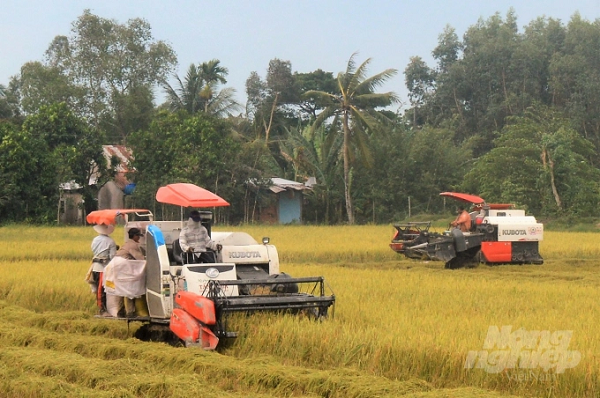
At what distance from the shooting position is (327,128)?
45500mm

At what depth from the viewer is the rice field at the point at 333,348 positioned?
258 inches

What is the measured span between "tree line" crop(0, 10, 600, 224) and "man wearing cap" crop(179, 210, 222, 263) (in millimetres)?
23034

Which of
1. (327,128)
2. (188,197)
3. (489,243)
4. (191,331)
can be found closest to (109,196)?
(327,128)

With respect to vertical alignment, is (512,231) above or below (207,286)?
above

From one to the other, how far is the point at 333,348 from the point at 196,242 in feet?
9.68

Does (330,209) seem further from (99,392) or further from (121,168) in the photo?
(99,392)

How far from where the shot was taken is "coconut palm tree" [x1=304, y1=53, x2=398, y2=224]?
37.1 m

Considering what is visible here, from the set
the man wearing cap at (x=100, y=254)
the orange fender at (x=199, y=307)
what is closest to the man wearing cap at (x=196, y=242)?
the orange fender at (x=199, y=307)

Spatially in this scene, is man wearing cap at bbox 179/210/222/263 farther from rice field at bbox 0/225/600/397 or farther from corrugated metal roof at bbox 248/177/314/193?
corrugated metal roof at bbox 248/177/314/193

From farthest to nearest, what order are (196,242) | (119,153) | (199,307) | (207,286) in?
(119,153) → (196,242) → (207,286) → (199,307)

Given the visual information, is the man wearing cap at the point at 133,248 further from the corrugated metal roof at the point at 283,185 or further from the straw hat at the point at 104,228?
the corrugated metal roof at the point at 283,185

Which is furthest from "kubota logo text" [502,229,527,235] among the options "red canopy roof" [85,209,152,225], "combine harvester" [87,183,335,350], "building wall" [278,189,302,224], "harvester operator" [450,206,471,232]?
"building wall" [278,189,302,224]

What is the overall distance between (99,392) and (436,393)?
2688 millimetres

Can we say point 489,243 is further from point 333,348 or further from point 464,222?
point 333,348
